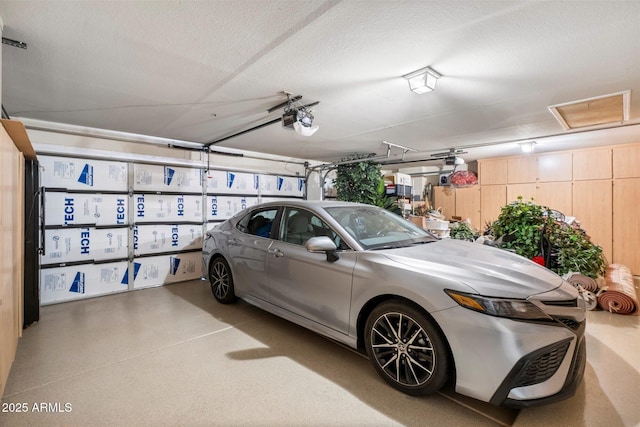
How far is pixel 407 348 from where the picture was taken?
193 centimetres

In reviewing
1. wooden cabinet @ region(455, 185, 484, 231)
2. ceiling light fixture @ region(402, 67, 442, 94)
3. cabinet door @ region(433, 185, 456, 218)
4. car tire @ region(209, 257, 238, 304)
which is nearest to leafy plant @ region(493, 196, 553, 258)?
wooden cabinet @ region(455, 185, 484, 231)

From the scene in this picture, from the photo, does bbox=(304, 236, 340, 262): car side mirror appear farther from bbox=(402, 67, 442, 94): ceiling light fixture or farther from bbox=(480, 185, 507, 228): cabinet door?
bbox=(480, 185, 507, 228): cabinet door

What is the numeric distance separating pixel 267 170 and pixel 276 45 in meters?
4.28

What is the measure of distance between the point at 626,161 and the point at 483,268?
597 cm

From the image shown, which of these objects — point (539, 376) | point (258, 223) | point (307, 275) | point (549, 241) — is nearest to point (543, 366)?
point (539, 376)

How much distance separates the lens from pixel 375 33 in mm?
1907

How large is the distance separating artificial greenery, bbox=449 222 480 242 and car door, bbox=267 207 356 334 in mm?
3561

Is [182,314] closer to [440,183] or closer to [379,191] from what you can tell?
[379,191]

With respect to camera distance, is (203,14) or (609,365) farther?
(609,365)

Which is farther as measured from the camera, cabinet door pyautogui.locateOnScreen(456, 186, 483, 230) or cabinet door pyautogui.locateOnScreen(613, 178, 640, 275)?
cabinet door pyautogui.locateOnScreen(456, 186, 483, 230)

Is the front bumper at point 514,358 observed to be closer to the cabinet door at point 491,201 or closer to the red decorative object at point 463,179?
the red decorative object at point 463,179

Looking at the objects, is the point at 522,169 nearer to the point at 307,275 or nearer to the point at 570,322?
the point at 570,322

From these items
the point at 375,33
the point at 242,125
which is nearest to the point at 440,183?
the point at 242,125

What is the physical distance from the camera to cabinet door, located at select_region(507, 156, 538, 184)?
20.6 feet
